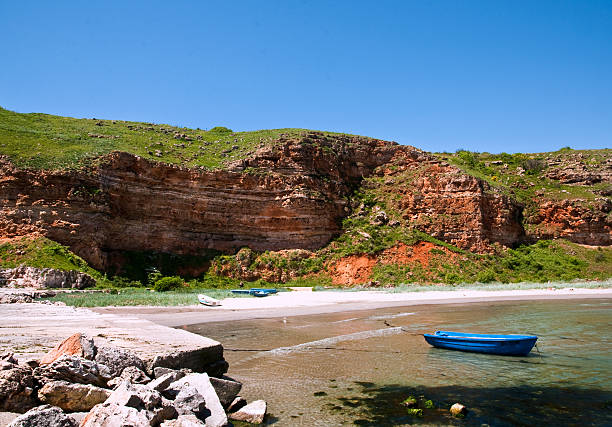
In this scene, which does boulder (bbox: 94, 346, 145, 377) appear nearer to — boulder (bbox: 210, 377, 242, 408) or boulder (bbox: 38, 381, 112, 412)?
boulder (bbox: 38, 381, 112, 412)

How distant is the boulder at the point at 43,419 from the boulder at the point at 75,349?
1733 millimetres

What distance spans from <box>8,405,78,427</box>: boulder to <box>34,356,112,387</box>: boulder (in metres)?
1.09

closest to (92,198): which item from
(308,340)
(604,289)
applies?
(308,340)

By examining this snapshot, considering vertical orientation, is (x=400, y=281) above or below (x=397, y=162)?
below

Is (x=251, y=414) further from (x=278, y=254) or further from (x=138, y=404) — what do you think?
(x=278, y=254)

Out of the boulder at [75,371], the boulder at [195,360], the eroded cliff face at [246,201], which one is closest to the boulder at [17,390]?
the boulder at [75,371]

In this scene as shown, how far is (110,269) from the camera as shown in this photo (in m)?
35.2

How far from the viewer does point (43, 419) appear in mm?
4531

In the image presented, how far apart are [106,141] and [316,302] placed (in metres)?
30.0

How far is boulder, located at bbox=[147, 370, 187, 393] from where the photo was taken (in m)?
6.08

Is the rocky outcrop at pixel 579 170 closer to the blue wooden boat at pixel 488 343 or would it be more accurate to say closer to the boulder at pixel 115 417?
the blue wooden boat at pixel 488 343

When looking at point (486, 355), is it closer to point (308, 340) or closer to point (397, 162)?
point (308, 340)

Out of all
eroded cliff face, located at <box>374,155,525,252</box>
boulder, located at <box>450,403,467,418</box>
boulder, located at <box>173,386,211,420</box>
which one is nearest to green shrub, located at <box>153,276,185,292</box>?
eroded cliff face, located at <box>374,155,525,252</box>

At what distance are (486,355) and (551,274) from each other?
1409 inches
